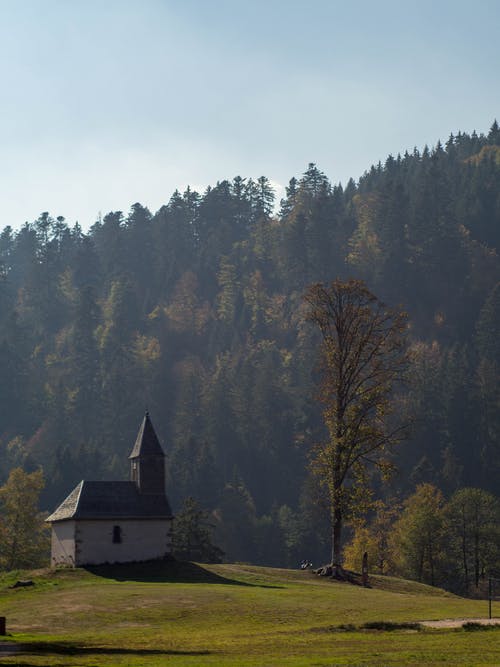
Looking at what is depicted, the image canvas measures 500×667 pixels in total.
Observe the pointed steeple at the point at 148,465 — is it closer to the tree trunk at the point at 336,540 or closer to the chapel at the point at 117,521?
the chapel at the point at 117,521

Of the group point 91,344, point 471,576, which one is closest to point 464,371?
point 471,576

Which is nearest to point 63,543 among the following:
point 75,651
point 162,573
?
point 162,573

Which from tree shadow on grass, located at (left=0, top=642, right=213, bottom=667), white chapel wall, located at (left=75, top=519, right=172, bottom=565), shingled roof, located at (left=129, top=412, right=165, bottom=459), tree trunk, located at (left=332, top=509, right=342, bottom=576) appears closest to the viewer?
tree shadow on grass, located at (left=0, top=642, right=213, bottom=667)

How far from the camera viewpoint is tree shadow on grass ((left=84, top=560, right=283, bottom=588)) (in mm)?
59250

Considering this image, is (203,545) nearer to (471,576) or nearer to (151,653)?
(471,576)

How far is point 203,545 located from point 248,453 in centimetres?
7447

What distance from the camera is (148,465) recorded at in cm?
6912

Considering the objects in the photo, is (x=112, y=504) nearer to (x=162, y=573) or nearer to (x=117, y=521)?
(x=117, y=521)

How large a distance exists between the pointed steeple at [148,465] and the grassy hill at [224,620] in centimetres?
571

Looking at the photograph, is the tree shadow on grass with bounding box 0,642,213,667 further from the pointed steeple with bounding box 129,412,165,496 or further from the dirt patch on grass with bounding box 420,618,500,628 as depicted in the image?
the pointed steeple with bounding box 129,412,165,496

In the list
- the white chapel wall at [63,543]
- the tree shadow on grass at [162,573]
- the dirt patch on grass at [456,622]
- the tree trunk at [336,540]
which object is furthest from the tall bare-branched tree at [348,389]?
the dirt patch on grass at [456,622]

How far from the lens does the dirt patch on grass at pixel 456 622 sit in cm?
3966

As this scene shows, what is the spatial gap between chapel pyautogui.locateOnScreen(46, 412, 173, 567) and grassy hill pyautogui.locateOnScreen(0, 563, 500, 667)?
5.21 ft

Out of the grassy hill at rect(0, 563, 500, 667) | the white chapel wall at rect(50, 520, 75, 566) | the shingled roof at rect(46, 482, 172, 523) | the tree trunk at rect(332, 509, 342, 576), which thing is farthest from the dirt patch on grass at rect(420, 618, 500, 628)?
the white chapel wall at rect(50, 520, 75, 566)
